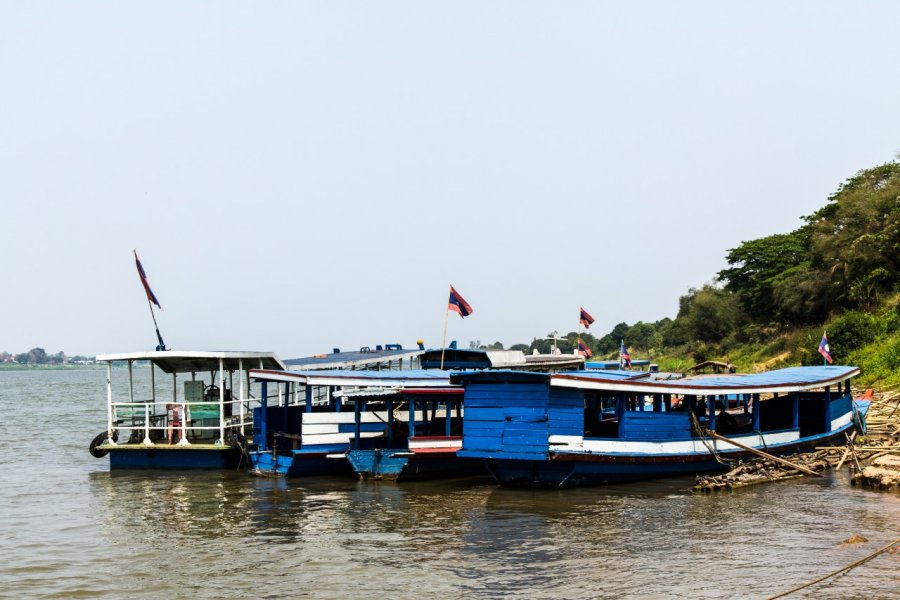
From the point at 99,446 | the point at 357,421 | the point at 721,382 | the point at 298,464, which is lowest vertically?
the point at 298,464

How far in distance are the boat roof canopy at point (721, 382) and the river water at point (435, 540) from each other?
2.37 meters

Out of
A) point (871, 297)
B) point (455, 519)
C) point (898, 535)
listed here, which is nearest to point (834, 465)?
point (898, 535)

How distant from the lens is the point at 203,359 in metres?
26.8

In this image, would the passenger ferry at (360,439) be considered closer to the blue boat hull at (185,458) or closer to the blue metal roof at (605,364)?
the blue boat hull at (185,458)

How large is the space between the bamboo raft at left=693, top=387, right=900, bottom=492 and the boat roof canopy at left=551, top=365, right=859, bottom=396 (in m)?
1.80

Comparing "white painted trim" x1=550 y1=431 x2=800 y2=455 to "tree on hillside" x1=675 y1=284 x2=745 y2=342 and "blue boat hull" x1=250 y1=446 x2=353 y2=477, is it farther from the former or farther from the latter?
"tree on hillside" x1=675 y1=284 x2=745 y2=342

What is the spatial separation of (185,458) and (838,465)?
670 inches

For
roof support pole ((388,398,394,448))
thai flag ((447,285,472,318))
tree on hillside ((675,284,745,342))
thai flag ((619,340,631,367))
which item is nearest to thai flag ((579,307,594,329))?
thai flag ((619,340,631,367))

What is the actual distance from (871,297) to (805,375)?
81.3 feet

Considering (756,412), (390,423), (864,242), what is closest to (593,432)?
(756,412)

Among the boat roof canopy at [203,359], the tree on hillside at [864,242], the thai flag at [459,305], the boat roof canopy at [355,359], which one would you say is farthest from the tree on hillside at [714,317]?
the boat roof canopy at [203,359]

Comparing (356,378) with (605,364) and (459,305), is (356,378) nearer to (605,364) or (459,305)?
(459,305)

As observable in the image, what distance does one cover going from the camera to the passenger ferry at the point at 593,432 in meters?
20.7

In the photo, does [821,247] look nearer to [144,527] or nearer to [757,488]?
[757,488]
